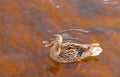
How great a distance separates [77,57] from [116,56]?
0.86 metres

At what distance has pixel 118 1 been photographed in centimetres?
1009

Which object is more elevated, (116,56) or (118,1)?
(118,1)

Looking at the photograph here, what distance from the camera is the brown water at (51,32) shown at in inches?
328

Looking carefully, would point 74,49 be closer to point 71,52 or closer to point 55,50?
point 71,52

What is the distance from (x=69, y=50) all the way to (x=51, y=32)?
2.75 ft

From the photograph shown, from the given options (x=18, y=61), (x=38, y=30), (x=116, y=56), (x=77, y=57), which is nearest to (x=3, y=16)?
(x=38, y=30)

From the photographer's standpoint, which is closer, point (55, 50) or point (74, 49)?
point (74, 49)

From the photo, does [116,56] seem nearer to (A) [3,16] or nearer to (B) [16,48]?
(B) [16,48]

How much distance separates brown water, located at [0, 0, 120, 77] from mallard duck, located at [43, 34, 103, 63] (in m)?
0.13

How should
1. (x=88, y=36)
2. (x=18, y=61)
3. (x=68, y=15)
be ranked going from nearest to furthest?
(x=18, y=61)
(x=88, y=36)
(x=68, y=15)

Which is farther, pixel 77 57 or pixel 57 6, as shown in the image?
pixel 57 6

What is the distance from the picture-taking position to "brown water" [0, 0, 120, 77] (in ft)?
27.3

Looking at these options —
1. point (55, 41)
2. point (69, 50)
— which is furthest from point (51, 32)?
point (69, 50)

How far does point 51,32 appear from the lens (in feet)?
29.8
